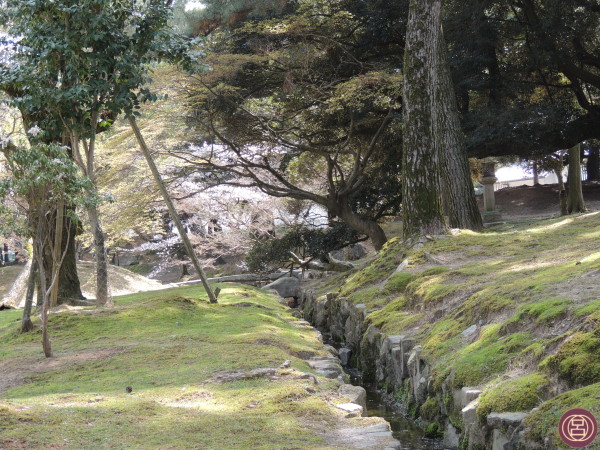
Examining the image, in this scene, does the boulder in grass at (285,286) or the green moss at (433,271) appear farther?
the boulder in grass at (285,286)

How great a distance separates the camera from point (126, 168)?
20188 mm

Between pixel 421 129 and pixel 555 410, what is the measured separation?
924 cm

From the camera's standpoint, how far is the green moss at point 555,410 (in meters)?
3.72

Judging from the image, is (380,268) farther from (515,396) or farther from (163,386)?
(515,396)

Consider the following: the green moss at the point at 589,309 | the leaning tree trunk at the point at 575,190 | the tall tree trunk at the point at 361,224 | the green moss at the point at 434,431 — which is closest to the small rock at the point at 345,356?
the green moss at the point at 434,431

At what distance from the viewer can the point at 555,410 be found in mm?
3926

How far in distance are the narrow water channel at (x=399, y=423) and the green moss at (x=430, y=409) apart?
152mm

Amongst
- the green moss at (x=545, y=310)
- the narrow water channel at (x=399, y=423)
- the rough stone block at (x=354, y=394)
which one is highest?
the green moss at (x=545, y=310)

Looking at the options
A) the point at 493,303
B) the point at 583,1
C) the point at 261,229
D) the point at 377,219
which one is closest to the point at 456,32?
the point at 583,1

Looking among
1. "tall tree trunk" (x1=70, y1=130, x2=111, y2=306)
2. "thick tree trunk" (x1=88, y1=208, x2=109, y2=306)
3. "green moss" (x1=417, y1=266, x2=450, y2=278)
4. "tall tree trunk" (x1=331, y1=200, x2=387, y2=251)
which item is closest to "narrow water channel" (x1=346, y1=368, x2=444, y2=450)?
"green moss" (x1=417, y1=266, x2=450, y2=278)

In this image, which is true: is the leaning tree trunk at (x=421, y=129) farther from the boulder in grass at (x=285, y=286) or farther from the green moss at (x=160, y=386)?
the boulder in grass at (x=285, y=286)

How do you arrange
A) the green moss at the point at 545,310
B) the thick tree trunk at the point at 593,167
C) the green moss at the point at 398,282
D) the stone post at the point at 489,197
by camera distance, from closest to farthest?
the green moss at the point at 545,310 < the green moss at the point at 398,282 < the stone post at the point at 489,197 < the thick tree trunk at the point at 593,167

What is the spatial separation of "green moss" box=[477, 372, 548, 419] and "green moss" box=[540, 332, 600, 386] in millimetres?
137

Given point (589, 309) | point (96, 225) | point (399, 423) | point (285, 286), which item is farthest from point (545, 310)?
point (285, 286)
